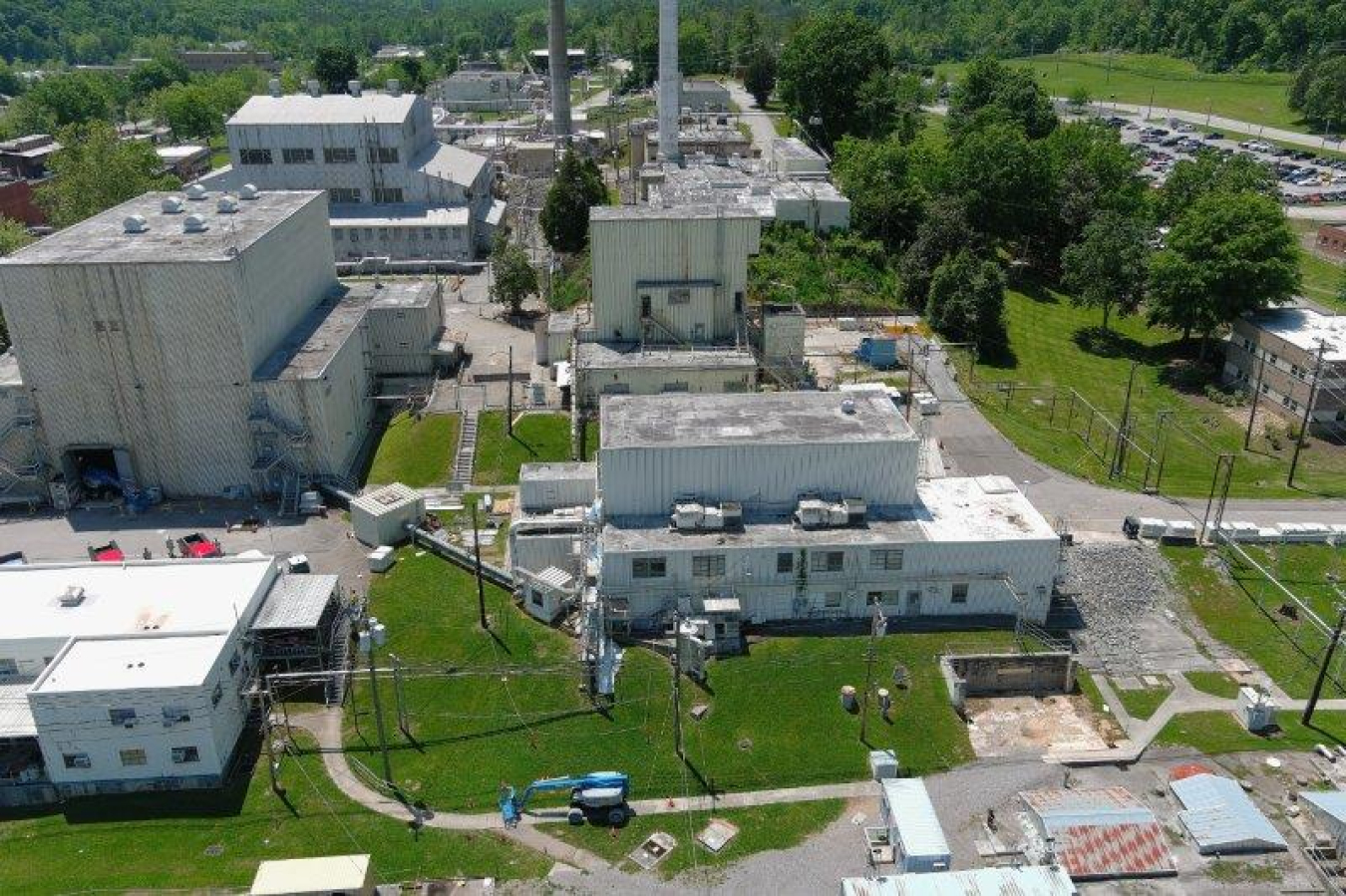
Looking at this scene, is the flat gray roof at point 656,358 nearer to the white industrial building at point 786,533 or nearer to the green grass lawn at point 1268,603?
the white industrial building at point 786,533

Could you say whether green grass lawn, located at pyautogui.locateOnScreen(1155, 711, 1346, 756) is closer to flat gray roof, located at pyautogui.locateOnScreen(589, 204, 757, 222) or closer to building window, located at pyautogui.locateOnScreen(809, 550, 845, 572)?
building window, located at pyautogui.locateOnScreen(809, 550, 845, 572)

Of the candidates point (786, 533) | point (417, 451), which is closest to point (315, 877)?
point (786, 533)

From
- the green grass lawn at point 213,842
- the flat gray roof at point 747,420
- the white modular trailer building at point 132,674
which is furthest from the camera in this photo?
the flat gray roof at point 747,420

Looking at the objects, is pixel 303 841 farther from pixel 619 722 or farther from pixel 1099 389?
pixel 1099 389

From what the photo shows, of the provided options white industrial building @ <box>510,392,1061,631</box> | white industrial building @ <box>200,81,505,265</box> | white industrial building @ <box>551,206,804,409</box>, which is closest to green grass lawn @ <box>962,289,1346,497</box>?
white industrial building @ <box>510,392,1061,631</box>

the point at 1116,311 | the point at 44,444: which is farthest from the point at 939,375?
the point at 44,444

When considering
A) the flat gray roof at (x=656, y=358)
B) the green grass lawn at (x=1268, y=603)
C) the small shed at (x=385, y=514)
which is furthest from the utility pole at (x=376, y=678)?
the green grass lawn at (x=1268, y=603)
